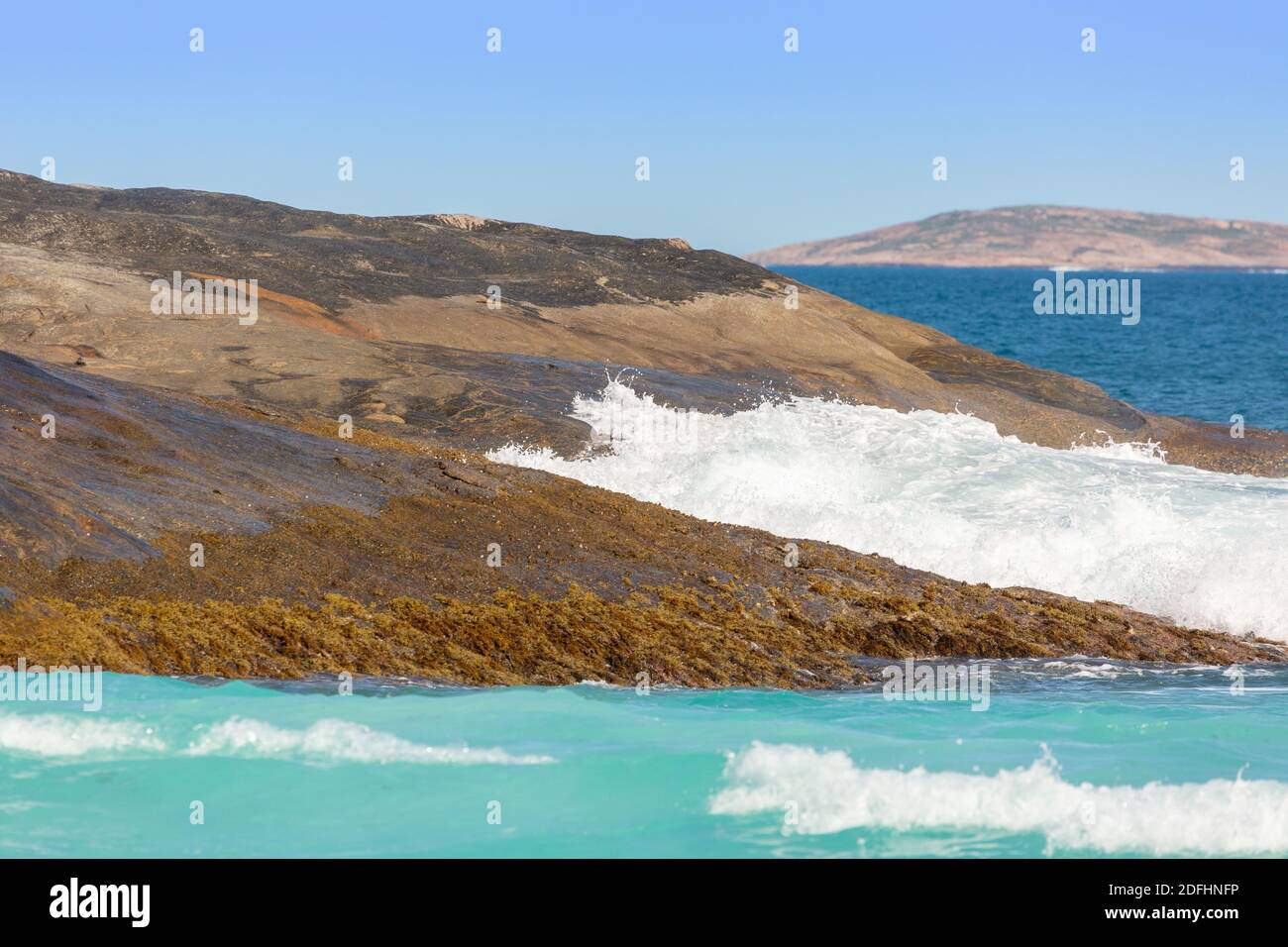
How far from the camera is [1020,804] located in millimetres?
9117

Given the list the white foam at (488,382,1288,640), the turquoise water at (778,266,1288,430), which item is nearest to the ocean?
the white foam at (488,382,1288,640)

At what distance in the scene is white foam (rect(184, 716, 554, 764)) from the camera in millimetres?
9422

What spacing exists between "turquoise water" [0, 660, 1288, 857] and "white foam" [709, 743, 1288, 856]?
16 millimetres

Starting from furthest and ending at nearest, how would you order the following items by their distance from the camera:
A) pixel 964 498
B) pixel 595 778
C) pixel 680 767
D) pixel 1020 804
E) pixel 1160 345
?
pixel 1160 345, pixel 964 498, pixel 680 767, pixel 595 778, pixel 1020 804

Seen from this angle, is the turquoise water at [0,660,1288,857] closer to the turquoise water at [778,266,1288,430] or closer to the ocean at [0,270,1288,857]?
the ocean at [0,270,1288,857]

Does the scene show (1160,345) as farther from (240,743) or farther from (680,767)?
(240,743)

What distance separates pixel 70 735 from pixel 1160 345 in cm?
6234

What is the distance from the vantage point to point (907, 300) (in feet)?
362

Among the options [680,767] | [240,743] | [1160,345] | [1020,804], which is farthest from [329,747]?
[1160,345]

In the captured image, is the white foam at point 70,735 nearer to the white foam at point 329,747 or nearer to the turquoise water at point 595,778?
the turquoise water at point 595,778

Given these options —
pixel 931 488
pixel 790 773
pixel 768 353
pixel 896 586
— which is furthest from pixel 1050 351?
pixel 790 773
